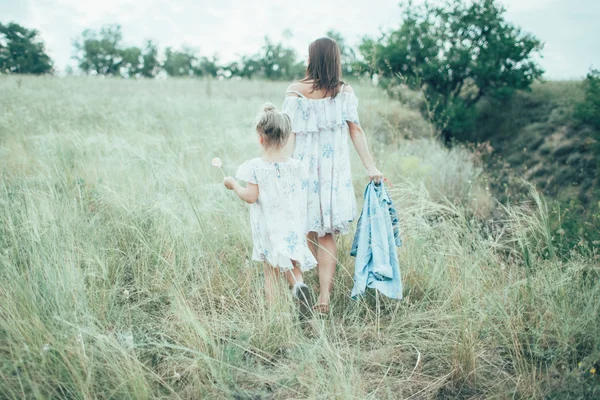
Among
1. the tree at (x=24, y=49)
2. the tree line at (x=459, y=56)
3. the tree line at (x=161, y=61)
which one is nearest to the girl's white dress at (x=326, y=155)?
the tree line at (x=459, y=56)

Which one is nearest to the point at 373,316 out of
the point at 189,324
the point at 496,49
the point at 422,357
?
the point at 422,357

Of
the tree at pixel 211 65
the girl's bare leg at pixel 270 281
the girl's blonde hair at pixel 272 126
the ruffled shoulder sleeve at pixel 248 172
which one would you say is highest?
the tree at pixel 211 65

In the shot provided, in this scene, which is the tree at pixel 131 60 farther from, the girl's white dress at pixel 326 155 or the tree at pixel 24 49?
the girl's white dress at pixel 326 155

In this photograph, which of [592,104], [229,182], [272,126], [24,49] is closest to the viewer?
[229,182]

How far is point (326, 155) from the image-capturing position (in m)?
2.62

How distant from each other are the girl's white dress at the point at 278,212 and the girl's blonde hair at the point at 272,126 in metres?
0.14

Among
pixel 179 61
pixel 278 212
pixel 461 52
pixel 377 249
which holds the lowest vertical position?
pixel 377 249

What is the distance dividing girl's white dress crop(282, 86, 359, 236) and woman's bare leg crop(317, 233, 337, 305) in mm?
93

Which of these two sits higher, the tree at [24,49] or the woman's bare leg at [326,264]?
the tree at [24,49]

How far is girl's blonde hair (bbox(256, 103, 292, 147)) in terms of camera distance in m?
2.29

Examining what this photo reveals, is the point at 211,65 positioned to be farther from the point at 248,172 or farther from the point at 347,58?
the point at 248,172

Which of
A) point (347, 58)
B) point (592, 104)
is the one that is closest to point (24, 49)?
point (347, 58)

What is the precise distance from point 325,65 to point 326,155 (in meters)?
0.60

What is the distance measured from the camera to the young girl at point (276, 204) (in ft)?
7.65
